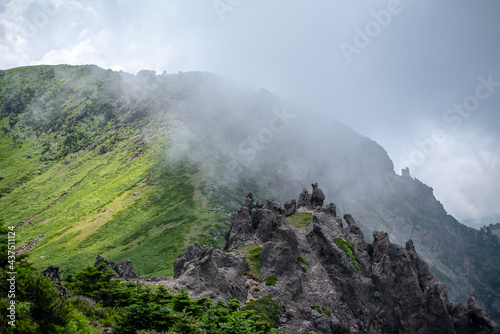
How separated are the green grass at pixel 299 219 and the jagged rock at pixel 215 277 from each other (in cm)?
3046

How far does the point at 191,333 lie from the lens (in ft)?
58.4

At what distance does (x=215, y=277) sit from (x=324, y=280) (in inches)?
778

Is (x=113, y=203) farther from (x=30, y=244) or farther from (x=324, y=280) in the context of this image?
(x=324, y=280)

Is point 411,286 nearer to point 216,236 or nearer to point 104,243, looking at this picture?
point 216,236

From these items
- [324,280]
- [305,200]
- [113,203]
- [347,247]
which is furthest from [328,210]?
[113,203]

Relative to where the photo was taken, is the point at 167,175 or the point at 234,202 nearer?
the point at 234,202

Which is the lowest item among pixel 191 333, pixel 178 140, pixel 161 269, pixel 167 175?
pixel 161 269

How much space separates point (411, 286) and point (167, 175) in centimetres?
11438

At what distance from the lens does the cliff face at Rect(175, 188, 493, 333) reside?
40000 mm

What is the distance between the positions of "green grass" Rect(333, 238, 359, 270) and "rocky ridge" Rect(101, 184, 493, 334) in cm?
22

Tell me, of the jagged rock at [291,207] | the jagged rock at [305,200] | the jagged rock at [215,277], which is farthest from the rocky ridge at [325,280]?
the jagged rock at [305,200]

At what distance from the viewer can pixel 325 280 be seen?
49.1m

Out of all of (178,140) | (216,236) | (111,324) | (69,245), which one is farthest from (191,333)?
(178,140)

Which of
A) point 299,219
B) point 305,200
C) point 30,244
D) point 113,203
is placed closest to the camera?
point 299,219
